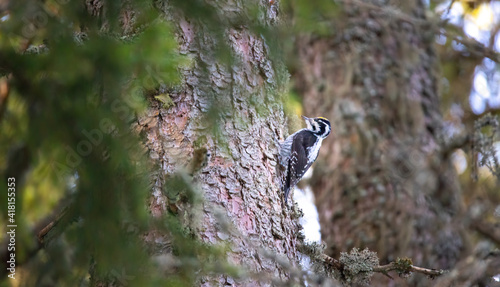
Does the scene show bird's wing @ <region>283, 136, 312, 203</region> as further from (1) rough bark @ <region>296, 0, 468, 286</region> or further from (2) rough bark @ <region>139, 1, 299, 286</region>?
(1) rough bark @ <region>296, 0, 468, 286</region>

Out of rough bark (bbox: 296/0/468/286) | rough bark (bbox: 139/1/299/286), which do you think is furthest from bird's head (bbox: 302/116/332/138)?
rough bark (bbox: 139/1/299/286)

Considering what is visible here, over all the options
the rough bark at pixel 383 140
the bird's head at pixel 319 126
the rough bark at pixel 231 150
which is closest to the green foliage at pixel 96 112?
the rough bark at pixel 231 150

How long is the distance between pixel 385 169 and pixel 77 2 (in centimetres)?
363

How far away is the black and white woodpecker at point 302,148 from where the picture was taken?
147 inches

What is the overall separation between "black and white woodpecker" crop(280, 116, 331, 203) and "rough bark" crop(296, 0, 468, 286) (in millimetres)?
367

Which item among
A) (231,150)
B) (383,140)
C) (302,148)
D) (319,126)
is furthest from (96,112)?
(383,140)

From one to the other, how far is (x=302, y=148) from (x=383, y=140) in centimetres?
103

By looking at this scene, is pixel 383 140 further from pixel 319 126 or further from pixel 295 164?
pixel 295 164

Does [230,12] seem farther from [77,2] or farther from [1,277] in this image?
[1,277]

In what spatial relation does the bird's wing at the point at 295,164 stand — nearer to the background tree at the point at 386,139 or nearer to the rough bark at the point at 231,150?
the rough bark at the point at 231,150

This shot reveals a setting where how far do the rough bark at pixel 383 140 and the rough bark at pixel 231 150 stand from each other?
2.14 metres

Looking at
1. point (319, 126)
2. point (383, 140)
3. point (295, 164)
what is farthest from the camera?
→ point (383, 140)

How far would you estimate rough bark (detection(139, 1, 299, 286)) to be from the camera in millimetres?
2893

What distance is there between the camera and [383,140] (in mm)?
5629
